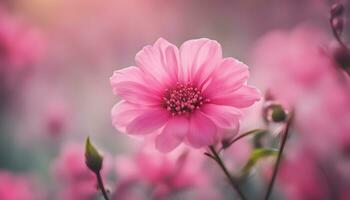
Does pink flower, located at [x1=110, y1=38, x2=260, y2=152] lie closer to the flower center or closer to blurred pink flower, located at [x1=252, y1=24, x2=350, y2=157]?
the flower center

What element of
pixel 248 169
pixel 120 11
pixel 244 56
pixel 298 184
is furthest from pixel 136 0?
pixel 248 169

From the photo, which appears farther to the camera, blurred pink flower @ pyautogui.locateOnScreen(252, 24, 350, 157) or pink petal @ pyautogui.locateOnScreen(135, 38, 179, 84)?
blurred pink flower @ pyautogui.locateOnScreen(252, 24, 350, 157)

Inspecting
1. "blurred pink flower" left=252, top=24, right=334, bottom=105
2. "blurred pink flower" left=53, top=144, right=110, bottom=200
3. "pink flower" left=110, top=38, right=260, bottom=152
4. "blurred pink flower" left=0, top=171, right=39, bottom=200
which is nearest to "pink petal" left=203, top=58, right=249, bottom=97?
"pink flower" left=110, top=38, right=260, bottom=152

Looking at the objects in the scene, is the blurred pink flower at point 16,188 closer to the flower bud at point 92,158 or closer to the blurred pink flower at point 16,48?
the blurred pink flower at point 16,48

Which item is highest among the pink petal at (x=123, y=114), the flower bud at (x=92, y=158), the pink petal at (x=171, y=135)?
the pink petal at (x=123, y=114)

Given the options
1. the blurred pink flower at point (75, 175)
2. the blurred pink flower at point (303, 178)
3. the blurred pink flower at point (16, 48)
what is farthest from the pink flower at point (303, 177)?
the blurred pink flower at point (16, 48)

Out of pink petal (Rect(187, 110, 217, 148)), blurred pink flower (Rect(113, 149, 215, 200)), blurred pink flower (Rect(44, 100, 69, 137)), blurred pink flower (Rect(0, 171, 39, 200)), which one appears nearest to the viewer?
pink petal (Rect(187, 110, 217, 148))

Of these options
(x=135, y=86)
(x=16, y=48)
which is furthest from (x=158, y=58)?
(x=16, y=48)
